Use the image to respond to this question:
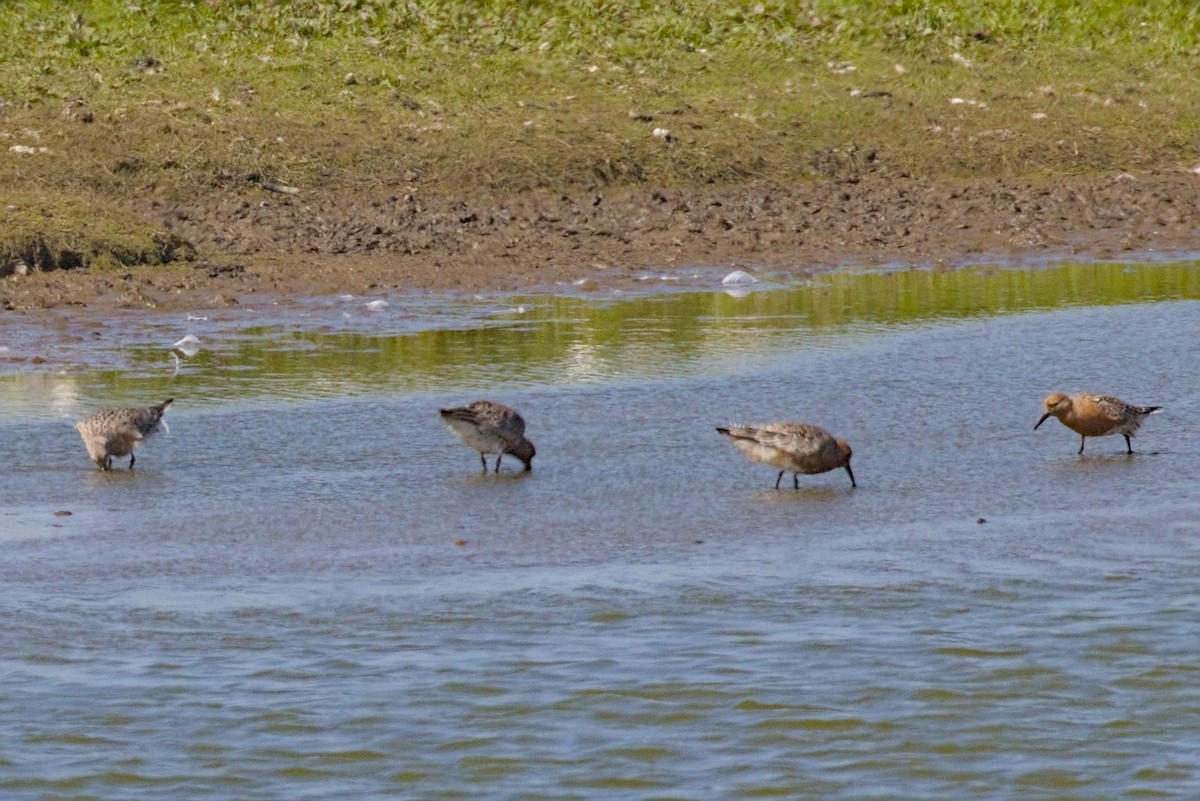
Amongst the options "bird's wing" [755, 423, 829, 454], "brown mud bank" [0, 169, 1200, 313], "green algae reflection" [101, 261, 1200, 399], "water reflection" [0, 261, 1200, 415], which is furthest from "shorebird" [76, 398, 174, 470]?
"brown mud bank" [0, 169, 1200, 313]

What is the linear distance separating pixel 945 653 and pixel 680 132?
14.2 meters

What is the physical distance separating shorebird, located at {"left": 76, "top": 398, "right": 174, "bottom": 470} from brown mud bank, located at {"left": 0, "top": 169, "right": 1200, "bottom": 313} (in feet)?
17.5

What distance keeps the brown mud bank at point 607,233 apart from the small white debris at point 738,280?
63 cm

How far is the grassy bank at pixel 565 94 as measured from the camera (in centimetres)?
1903

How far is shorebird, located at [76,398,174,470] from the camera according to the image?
9.60 m

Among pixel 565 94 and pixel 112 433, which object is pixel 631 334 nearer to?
pixel 112 433

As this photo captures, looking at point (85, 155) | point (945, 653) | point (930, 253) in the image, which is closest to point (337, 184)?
point (85, 155)

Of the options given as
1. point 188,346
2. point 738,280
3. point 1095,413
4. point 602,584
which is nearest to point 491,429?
point 602,584

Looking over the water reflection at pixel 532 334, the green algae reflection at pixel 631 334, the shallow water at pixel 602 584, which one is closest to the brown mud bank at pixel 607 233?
the water reflection at pixel 532 334

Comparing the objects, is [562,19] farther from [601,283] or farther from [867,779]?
[867,779]

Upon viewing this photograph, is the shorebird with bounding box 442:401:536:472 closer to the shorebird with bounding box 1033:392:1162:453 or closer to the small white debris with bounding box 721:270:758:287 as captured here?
the shorebird with bounding box 1033:392:1162:453

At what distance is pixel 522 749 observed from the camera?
19.5 ft

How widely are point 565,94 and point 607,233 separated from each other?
11.2 feet

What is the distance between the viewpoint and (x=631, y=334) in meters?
13.9
